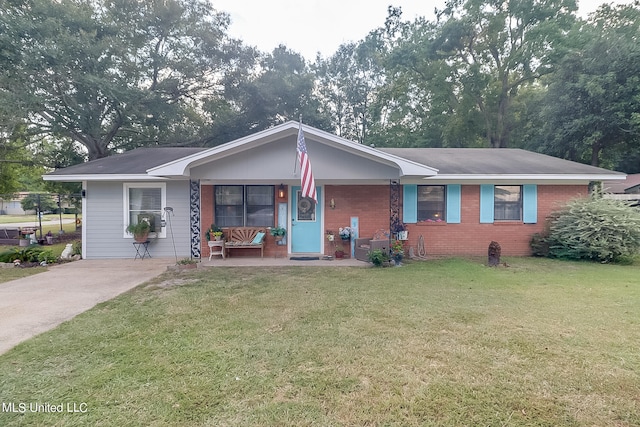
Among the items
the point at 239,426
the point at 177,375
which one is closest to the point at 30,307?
the point at 177,375

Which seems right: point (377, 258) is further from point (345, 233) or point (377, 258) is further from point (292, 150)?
point (292, 150)

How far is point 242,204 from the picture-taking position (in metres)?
9.39

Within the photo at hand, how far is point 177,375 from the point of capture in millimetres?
2982

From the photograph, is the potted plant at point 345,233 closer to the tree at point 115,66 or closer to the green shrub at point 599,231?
the green shrub at point 599,231

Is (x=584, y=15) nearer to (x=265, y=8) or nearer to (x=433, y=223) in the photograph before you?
(x=265, y=8)

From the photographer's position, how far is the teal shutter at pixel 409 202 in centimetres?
951

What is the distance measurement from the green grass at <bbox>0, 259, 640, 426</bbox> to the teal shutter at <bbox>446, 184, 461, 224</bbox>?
4028 mm

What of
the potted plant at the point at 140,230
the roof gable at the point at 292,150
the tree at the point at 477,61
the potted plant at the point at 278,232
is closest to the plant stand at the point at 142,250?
the potted plant at the point at 140,230

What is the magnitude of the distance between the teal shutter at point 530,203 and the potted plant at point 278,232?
23.3ft

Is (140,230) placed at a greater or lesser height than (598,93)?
lesser

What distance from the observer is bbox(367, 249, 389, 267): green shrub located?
7945 mm

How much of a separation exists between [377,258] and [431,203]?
2.91 metres

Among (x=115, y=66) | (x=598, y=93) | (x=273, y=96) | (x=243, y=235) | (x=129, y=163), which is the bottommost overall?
(x=243, y=235)

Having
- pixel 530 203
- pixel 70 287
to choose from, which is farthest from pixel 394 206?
pixel 70 287
